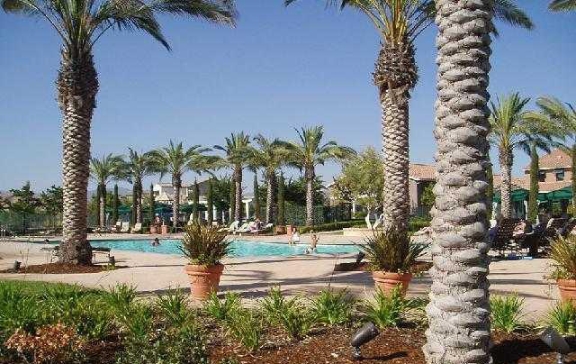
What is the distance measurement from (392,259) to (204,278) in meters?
2.76

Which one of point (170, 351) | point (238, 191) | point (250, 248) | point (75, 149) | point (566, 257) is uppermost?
point (238, 191)

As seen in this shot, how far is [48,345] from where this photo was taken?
4.96 meters

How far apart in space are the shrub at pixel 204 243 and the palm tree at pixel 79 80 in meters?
6.88

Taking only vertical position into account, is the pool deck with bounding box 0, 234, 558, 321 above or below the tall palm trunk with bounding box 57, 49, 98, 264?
below

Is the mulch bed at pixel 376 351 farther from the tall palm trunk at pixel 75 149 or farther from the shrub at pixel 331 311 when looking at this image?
the tall palm trunk at pixel 75 149

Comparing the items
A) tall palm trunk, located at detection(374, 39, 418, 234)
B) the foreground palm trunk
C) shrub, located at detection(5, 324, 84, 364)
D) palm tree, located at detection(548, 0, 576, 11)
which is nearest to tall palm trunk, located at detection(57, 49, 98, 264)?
tall palm trunk, located at detection(374, 39, 418, 234)

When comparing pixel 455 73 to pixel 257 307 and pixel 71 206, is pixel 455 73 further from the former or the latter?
pixel 71 206

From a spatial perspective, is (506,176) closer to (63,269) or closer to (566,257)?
(63,269)

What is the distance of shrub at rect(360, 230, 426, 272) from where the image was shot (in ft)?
25.4

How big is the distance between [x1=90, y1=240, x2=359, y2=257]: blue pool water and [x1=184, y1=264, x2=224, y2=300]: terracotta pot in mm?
13693

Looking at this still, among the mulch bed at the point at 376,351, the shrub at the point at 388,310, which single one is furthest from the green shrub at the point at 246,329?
the shrub at the point at 388,310

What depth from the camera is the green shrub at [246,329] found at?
5.50m

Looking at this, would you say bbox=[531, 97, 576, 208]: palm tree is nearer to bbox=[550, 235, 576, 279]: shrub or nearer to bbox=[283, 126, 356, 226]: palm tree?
bbox=[283, 126, 356, 226]: palm tree

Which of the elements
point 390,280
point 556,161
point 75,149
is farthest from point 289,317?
point 556,161
